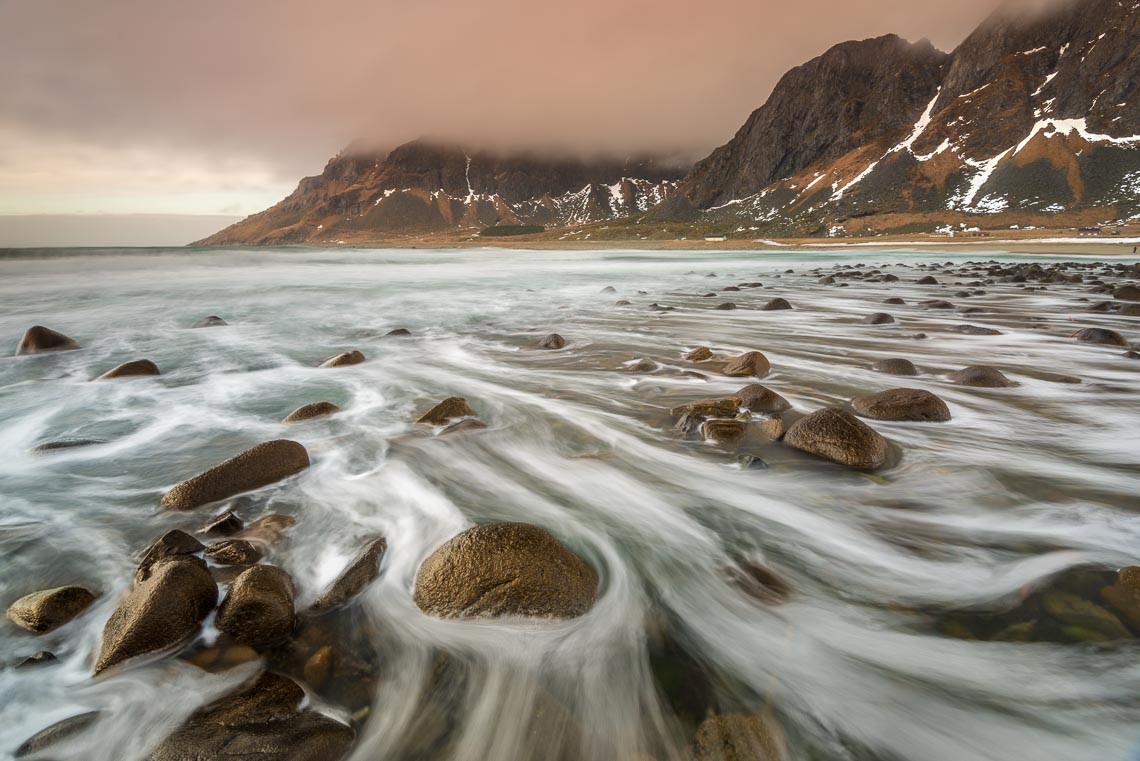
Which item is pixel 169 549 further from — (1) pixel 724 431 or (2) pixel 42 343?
(2) pixel 42 343

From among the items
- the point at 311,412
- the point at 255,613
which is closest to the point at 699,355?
the point at 311,412

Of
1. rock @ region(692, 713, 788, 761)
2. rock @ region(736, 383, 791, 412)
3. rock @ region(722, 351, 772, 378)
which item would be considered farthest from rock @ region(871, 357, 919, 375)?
rock @ region(692, 713, 788, 761)

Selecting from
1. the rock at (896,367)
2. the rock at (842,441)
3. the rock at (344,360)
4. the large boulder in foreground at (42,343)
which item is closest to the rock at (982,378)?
the rock at (896,367)

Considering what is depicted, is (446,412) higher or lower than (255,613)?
lower

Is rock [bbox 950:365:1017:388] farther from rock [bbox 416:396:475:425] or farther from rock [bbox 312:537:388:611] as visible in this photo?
rock [bbox 312:537:388:611]

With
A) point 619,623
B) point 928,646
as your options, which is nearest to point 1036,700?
point 928,646

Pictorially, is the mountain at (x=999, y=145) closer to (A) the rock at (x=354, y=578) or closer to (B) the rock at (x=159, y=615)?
(A) the rock at (x=354, y=578)

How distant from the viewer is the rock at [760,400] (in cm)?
549

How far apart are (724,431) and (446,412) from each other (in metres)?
3.05

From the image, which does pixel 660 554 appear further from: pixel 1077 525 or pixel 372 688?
pixel 1077 525

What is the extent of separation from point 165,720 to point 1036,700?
362 centimetres

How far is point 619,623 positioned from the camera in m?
2.72

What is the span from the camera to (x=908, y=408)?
17.2ft

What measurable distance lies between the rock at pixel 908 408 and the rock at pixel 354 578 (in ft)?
16.1
